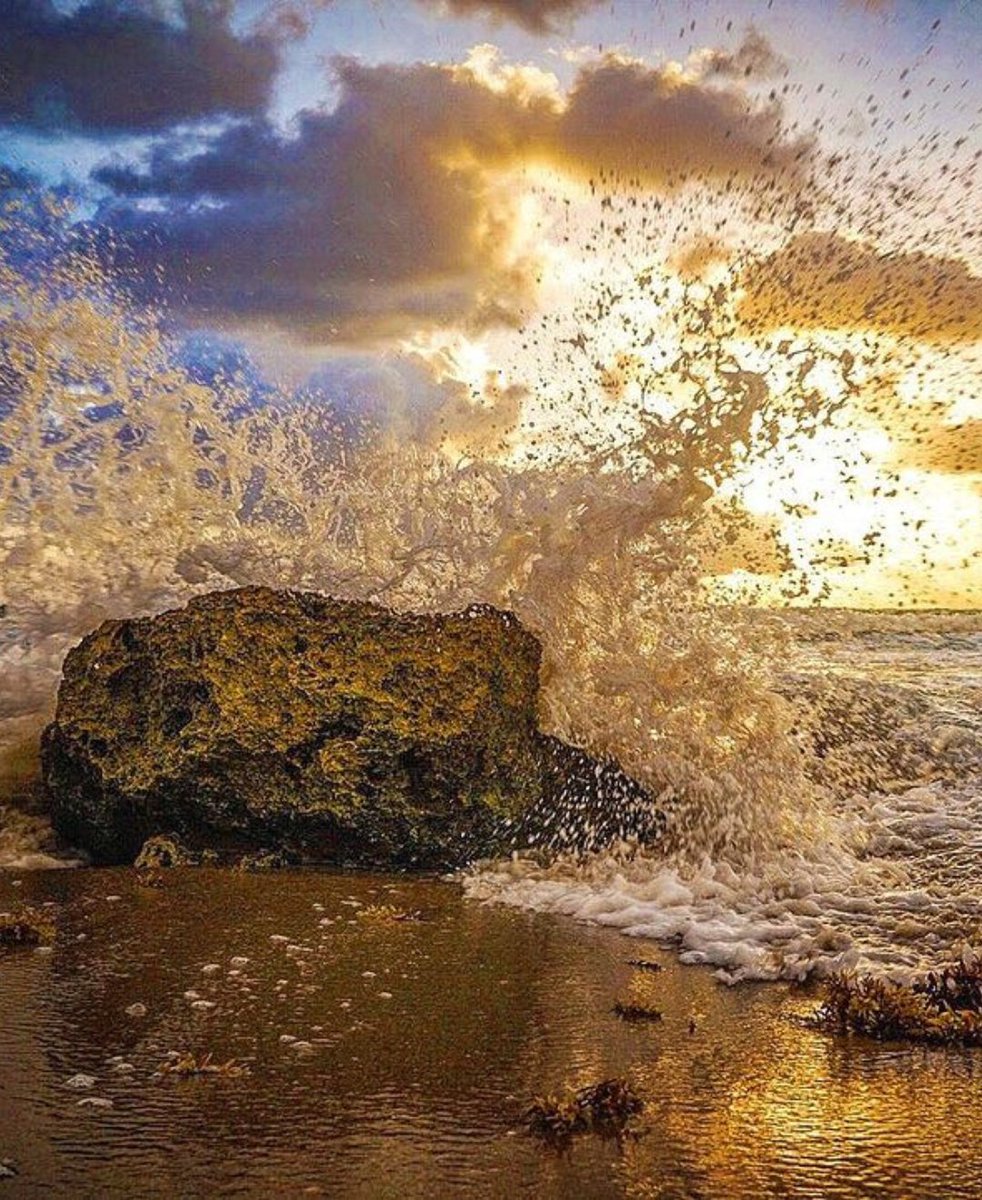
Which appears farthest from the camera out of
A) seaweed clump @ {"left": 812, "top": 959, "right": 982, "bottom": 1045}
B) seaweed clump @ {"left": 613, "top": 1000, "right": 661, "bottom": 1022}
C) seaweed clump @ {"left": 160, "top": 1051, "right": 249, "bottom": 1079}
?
seaweed clump @ {"left": 613, "top": 1000, "right": 661, "bottom": 1022}

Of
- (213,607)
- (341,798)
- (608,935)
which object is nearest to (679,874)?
(608,935)

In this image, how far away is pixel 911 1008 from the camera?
11.8 feet

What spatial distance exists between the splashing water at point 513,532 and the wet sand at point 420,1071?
2029mm

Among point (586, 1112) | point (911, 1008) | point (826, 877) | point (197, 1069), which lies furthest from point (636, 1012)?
point (826, 877)

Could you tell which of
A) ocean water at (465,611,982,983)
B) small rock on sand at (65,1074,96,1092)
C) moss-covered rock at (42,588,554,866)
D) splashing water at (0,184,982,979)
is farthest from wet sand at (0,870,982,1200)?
splashing water at (0,184,982,979)

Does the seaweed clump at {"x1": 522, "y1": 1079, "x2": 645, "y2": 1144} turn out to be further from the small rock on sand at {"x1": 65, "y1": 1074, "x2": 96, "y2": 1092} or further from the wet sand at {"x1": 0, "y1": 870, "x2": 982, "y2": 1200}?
the small rock on sand at {"x1": 65, "y1": 1074, "x2": 96, "y2": 1092}

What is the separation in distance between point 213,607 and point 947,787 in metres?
5.27

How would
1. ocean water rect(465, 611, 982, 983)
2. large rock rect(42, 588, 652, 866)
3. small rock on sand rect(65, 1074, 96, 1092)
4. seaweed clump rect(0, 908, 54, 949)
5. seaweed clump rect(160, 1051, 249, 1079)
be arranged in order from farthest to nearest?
large rock rect(42, 588, 652, 866) < ocean water rect(465, 611, 982, 983) < seaweed clump rect(0, 908, 54, 949) < seaweed clump rect(160, 1051, 249, 1079) < small rock on sand rect(65, 1074, 96, 1092)

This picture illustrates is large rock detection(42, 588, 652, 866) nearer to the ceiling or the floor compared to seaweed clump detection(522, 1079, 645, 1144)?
nearer to the ceiling

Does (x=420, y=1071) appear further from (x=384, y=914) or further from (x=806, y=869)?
(x=806, y=869)

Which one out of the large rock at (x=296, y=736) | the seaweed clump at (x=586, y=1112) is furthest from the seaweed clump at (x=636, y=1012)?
the large rock at (x=296, y=736)

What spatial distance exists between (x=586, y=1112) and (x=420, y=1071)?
1.87ft

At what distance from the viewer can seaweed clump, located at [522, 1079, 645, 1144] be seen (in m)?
2.66

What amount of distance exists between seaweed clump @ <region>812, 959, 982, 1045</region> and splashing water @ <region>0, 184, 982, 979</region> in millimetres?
2315
